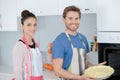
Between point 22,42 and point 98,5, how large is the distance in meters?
0.76

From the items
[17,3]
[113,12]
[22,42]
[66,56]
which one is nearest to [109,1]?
[113,12]

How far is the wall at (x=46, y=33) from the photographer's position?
9.30 feet

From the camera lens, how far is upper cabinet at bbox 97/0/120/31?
2.07 meters

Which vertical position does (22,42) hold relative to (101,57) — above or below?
above

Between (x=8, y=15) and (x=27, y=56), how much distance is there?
49.1 inches

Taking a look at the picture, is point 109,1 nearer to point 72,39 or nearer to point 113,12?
point 113,12

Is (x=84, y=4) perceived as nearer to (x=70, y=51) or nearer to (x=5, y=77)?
(x=70, y=51)

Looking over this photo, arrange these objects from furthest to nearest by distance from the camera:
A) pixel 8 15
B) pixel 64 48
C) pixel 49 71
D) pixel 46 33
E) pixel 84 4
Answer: pixel 46 33
pixel 8 15
pixel 49 71
pixel 84 4
pixel 64 48

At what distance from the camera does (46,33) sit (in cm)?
313

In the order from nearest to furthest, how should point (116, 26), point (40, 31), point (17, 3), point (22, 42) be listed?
point (22, 42) < point (116, 26) < point (17, 3) < point (40, 31)

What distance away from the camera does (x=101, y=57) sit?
7.05ft

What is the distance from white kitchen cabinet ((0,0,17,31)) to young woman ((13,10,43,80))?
1.03 meters

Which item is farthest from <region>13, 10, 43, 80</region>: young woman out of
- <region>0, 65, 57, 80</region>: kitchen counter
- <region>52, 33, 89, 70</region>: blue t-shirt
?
<region>0, 65, 57, 80</region>: kitchen counter

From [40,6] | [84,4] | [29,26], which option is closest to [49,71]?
[40,6]
